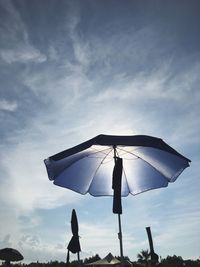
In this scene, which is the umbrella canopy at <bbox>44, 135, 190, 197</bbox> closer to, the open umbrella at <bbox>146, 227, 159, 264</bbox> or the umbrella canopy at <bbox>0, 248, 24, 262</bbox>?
the open umbrella at <bbox>146, 227, 159, 264</bbox>

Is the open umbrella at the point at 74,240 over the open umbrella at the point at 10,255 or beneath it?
beneath

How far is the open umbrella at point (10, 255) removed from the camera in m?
15.0

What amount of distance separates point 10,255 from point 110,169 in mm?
9648

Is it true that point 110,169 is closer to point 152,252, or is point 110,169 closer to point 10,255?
point 152,252

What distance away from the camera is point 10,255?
594 inches

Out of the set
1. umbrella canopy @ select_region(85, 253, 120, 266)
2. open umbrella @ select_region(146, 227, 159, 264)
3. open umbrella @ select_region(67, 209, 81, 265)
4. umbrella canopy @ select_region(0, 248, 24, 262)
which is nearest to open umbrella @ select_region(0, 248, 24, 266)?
umbrella canopy @ select_region(0, 248, 24, 262)

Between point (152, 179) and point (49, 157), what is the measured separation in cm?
274

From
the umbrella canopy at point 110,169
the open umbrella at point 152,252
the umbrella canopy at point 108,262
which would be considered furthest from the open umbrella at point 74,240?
the umbrella canopy at point 108,262

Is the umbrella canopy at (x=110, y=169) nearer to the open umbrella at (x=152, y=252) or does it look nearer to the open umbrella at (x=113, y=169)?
the open umbrella at (x=113, y=169)

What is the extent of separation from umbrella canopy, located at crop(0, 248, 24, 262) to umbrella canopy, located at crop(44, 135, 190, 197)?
9180mm

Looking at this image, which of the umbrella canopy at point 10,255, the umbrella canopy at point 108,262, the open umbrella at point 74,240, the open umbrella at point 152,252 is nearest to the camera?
the open umbrella at point 74,240

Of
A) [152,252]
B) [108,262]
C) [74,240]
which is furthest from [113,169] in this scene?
[108,262]

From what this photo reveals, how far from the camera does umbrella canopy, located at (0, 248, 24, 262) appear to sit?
49.2ft

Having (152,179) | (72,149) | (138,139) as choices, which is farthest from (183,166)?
(72,149)
